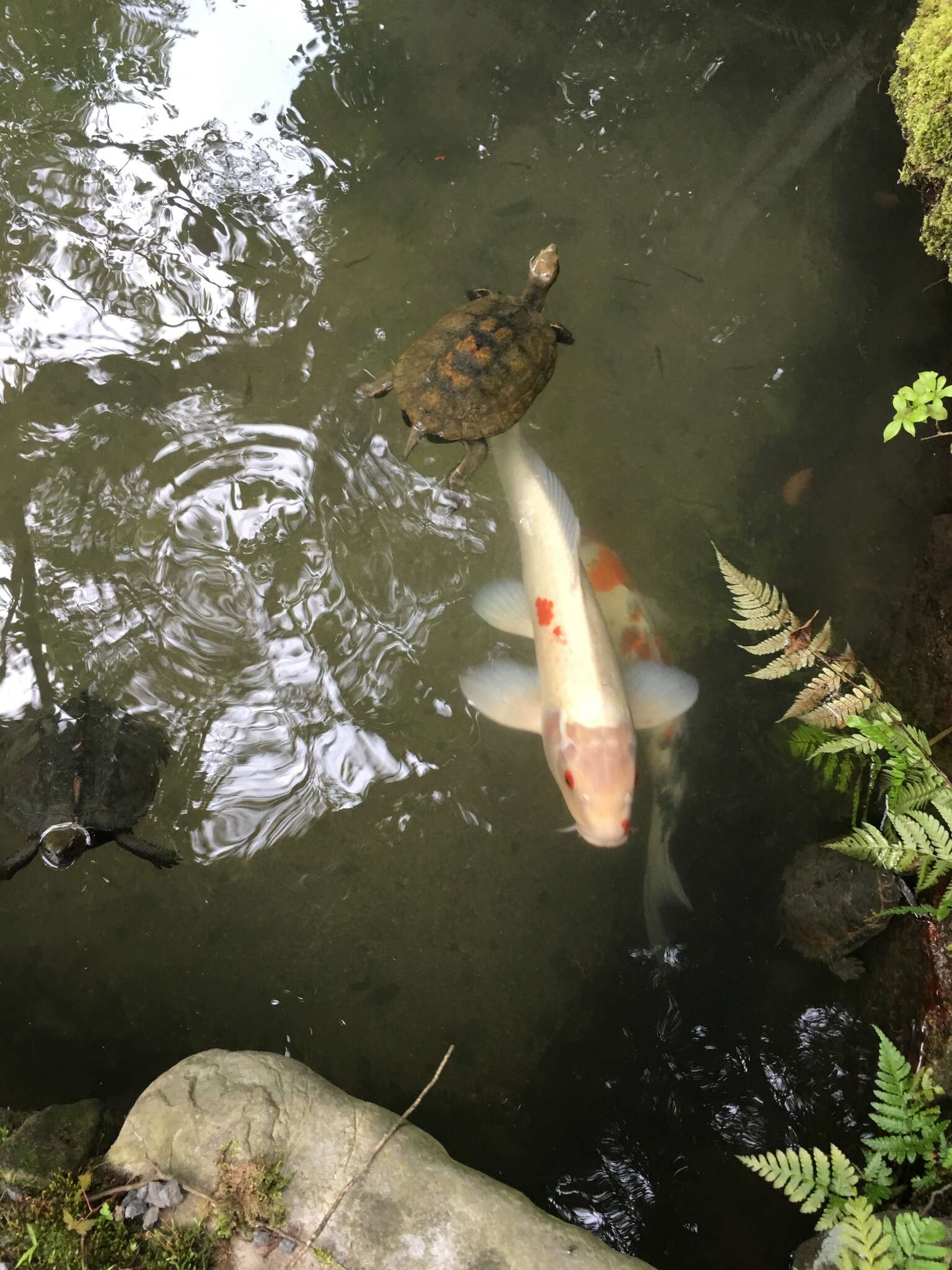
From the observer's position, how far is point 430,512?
4.60 metres

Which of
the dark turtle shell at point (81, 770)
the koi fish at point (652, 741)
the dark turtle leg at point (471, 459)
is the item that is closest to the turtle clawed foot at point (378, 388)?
the dark turtle leg at point (471, 459)

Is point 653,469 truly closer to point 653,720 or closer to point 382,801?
point 653,720

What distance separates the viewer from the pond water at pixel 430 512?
392 centimetres

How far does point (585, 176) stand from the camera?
200 inches

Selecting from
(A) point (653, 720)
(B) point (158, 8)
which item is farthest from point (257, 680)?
(B) point (158, 8)

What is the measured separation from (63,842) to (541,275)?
3926 mm

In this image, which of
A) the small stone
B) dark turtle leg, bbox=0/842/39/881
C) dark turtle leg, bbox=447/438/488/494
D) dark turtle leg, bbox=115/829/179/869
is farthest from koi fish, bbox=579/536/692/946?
dark turtle leg, bbox=0/842/39/881

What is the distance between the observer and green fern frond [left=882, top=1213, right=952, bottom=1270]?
236cm

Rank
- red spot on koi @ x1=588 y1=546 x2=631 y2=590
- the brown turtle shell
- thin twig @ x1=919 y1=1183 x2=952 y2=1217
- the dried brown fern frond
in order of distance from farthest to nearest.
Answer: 1. red spot on koi @ x1=588 y1=546 x2=631 y2=590
2. the brown turtle shell
3. the dried brown fern frond
4. thin twig @ x1=919 y1=1183 x2=952 y2=1217

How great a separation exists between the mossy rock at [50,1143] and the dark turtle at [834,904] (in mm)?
3247

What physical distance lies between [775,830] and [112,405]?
14.4ft

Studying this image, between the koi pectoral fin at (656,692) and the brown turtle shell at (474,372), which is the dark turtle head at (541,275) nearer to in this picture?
the brown turtle shell at (474,372)

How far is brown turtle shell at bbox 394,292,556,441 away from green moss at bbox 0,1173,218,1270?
358 cm

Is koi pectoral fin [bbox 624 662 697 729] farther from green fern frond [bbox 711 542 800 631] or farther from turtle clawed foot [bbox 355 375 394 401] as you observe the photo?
turtle clawed foot [bbox 355 375 394 401]
